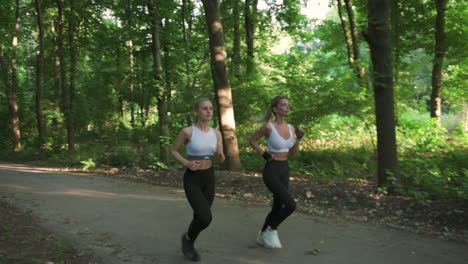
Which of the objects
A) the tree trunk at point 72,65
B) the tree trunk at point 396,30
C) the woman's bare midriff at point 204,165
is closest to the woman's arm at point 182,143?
the woman's bare midriff at point 204,165

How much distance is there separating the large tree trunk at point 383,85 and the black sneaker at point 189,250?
473cm

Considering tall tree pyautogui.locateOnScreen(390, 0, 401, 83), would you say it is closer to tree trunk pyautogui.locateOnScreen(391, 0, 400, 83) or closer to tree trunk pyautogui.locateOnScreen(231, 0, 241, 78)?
tree trunk pyautogui.locateOnScreen(391, 0, 400, 83)

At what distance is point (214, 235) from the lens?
5.75 m

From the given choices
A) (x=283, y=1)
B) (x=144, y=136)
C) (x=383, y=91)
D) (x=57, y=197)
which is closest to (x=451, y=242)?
(x=383, y=91)

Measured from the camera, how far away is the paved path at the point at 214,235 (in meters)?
4.75

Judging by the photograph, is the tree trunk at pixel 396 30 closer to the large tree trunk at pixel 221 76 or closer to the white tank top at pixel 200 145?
the large tree trunk at pixel 221 76

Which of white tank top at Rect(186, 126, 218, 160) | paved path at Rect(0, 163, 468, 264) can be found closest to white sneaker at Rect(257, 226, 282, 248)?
paved path at Rect(0, 163, 468, 264)

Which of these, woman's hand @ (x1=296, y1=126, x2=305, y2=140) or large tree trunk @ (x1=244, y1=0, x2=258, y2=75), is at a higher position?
large tree trunk @ (x1=244, y1=0, x2=258, y2=75)

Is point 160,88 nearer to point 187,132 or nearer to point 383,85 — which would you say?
point 383,85

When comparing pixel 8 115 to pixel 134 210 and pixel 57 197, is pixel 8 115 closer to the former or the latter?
pixel 57 197

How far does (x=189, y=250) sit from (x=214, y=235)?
1142 millimetres

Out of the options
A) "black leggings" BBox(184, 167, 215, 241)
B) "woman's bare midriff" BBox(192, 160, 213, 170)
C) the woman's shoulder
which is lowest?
"black leggings" BBox(184, 167, 215, 241)

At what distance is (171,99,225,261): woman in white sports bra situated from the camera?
4.45 meters

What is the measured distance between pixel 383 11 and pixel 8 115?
2733 cm
